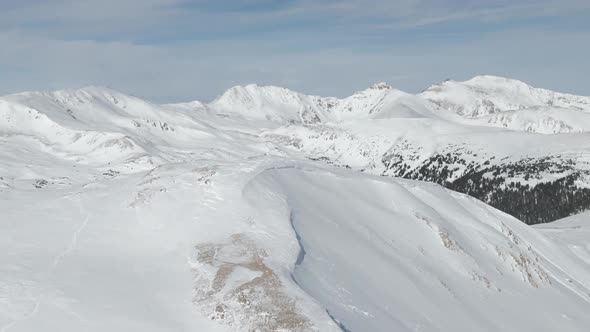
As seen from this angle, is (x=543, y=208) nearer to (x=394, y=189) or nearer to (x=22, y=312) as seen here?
(x=394, y=189)

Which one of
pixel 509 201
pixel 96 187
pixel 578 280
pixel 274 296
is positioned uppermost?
pixel 274 296

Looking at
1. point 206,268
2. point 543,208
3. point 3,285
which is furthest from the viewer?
point 543,208

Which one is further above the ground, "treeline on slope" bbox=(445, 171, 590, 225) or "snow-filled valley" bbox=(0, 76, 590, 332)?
"snow-filled valley" bbox=(0, 76, 590, 332)

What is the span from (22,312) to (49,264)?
17.3 ft

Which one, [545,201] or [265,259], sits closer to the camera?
[265,259]

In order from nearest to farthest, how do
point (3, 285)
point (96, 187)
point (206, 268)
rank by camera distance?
point (3, 285) → point (206, 268) → point (96, 187)

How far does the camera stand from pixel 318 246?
28875 millimetres

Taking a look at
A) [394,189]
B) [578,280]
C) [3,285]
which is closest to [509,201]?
[578,280]

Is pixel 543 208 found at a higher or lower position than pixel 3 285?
lower

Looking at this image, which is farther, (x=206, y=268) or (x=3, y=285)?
(x=206, y=268)

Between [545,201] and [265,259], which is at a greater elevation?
[265,259]

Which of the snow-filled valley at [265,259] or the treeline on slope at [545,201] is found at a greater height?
the snow-filled valley at [265,259]

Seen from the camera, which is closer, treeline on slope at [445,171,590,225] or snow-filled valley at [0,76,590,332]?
snow-filled valley at [0,76,590,332]

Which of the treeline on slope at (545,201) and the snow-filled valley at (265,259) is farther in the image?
the treeline on slope at (545,201)
